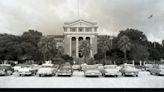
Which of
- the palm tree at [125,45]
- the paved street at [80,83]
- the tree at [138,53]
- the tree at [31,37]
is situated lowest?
the paved street at [80,83]

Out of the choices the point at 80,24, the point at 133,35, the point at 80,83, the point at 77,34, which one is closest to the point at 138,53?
the point at 133,35

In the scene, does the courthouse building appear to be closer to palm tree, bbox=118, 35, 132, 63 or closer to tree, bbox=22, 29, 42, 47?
tree, bbox=22, 29, 42, 47

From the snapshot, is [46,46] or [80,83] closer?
[80,83]

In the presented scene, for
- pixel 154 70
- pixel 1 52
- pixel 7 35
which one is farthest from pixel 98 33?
pixel 154 70

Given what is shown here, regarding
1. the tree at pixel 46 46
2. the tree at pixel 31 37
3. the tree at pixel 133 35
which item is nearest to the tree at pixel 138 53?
the tree at pixel 133 35

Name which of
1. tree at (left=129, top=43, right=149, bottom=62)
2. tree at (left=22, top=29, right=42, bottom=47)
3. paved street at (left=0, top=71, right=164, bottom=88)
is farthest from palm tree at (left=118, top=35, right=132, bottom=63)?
paved street at (left=0, top=71, right=164, bottom=88)

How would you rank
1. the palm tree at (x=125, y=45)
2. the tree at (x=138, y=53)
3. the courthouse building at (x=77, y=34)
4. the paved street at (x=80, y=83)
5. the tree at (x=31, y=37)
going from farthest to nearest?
the courthouse building at (x=77, y=34) < the tree at (x=31, y=37) < the palm tree at (x=125, y=45) < the tree at (x=138, y=53) < the paved street at (x=80, y=83)

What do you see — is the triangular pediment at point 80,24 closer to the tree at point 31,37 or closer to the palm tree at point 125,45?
the tree at point 31,37

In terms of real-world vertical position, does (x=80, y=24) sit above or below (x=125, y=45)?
above

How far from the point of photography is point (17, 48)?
204ft

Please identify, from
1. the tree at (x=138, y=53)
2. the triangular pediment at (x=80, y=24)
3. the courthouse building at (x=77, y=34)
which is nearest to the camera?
the tree at (x=138, y=53)

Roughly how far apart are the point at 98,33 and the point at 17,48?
4170 cm

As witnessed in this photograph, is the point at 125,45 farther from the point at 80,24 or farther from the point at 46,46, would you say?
the point at 80,24

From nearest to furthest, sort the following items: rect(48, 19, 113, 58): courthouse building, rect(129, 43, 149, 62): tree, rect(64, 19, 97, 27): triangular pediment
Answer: rect(129, 43, 149, 62): tree → rect(64, 19, 97, 27): triangular pediment → rect(48, 19, 113, 58): courthouse building
